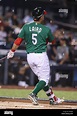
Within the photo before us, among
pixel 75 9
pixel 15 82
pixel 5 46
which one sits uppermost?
pixel 75 9

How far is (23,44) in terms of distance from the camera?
41.3 ft

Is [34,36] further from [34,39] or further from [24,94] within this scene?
[24,94]

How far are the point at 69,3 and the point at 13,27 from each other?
174cm

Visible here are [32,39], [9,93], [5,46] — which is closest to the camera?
[32,39]

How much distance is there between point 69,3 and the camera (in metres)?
12.6

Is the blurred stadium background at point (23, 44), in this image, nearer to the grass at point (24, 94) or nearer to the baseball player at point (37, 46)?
the grass at point (24, 94)

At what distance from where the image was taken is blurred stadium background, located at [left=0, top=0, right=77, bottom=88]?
41.1 ft

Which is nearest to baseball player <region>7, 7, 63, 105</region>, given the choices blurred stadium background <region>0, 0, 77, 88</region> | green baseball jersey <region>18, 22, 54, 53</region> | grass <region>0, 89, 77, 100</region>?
green baseball jersey <region>18, 22, 54, 53</region>

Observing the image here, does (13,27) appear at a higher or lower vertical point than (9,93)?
higher

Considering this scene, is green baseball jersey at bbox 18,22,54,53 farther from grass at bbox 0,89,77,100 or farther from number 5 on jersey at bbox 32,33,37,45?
grass at bbox 0,89,77,100

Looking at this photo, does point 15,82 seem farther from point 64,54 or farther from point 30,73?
point 64,54

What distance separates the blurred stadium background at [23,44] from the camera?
12523mm

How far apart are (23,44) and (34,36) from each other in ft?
15.2

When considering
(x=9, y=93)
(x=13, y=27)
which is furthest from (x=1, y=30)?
(x=9, y=93)
